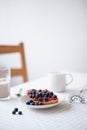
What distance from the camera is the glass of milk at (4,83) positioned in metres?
1.03

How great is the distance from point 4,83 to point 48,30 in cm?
184

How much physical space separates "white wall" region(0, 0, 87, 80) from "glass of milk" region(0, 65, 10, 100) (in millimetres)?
1698

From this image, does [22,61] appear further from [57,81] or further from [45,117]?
[45,117]

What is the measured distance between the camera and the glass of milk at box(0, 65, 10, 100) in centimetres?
103

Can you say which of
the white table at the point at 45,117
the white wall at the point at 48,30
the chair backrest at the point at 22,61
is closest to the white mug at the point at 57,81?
the white table at the point at 45,117

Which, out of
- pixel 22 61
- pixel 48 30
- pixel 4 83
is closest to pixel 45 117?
pixel 4 83

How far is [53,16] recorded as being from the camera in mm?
2770

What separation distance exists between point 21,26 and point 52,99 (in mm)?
1995

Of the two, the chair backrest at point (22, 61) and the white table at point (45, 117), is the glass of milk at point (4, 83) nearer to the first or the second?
the white table at point (45, 117)

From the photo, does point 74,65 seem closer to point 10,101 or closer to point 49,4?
point 49,4

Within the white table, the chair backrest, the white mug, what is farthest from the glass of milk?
the chair backrest

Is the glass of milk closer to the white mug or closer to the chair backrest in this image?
the white mug

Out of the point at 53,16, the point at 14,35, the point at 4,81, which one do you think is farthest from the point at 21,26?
the point at 4,81

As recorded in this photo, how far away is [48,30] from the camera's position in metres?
2.81
